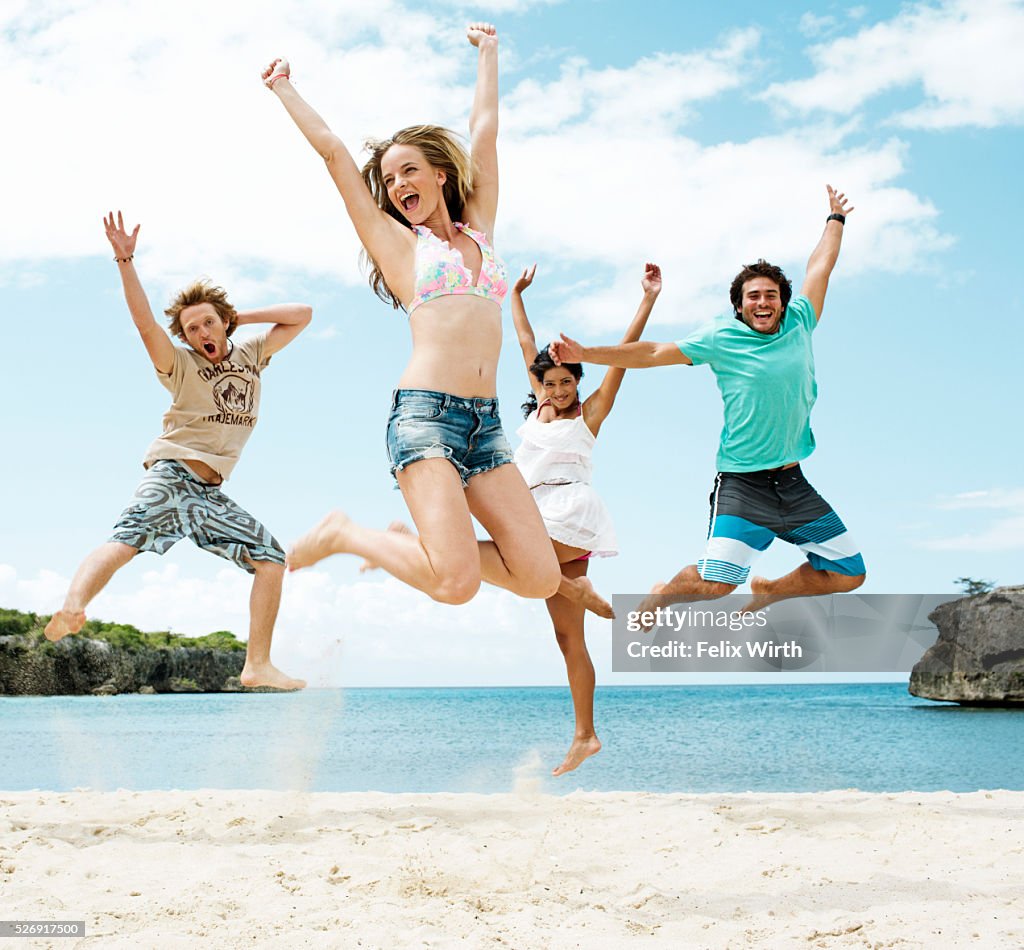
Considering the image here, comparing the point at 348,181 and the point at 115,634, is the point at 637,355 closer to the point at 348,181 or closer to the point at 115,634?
the point at 348,181

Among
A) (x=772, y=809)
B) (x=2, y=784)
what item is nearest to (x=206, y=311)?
(x=772, y=809)

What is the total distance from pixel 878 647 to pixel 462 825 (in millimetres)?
8191

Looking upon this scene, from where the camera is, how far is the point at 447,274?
4172mm

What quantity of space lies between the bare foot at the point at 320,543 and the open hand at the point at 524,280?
7.03 feet

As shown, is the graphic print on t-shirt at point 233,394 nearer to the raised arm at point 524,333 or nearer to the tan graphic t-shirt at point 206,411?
the tan graphic t-shirt at point 206,411

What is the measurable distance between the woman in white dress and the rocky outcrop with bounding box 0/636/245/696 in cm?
1641

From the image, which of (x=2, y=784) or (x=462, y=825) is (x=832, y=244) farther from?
(x=2, y=784)

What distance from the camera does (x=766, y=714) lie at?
42656mm

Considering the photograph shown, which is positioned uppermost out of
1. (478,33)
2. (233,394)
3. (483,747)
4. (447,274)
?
(478,33)

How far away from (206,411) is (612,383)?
232 centimetres

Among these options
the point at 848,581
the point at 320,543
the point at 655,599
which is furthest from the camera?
the point at 655,599

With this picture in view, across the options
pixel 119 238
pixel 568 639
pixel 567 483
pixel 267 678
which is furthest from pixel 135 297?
pixel 568 639

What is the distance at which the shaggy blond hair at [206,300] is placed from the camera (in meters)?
5.94

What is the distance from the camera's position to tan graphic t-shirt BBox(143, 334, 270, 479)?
5746mm
